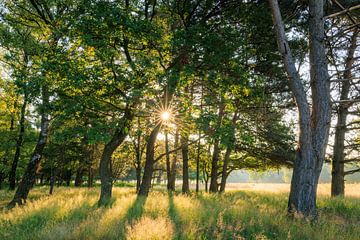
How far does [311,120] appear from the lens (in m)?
7.04

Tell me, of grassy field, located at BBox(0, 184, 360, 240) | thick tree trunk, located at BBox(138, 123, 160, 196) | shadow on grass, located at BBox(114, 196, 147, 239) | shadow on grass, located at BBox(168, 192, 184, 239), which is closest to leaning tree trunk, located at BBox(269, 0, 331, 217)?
grassy field, located at BBox(0, 184, 360, 240)

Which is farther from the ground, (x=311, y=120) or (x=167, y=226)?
(x=311, y=120)

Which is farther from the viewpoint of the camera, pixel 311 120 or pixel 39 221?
pixel 311 120

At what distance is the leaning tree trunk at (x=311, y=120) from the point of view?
667cm

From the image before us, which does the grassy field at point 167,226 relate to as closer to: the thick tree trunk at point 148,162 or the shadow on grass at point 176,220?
the shadow on grass at point 176,220

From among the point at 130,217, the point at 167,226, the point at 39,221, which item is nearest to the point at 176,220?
the point at 167,226

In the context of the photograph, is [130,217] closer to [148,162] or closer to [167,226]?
[167,226]

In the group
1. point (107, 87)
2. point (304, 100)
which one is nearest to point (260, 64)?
point (304, 100)

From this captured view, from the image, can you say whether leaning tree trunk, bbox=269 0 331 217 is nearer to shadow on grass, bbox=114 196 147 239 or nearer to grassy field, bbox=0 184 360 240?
grassy field, bbox=0 184 360 240

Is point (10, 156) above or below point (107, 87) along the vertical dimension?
below

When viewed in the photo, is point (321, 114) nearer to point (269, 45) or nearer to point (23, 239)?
point (269, 45)

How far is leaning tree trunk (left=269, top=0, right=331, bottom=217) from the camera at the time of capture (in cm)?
667

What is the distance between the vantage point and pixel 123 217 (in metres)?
6.41

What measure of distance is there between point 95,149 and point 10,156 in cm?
946
